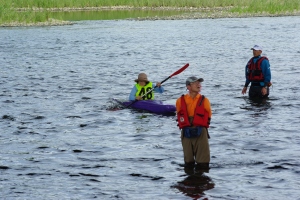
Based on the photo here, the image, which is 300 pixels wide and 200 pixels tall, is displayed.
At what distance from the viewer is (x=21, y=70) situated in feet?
105

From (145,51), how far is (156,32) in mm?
12327

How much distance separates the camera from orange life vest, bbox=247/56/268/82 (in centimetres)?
1833

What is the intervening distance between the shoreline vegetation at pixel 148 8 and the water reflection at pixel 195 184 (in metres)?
47.9

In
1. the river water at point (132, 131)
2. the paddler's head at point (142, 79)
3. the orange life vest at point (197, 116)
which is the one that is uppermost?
the orange life vest at point (197, 116)

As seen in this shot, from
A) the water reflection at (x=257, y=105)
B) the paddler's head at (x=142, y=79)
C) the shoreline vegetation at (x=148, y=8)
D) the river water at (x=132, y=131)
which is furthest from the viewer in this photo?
the shoreline vegetation at (x=148, y=8)

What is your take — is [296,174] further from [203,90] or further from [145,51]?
[145,51]

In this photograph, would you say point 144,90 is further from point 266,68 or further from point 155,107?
point 266,68

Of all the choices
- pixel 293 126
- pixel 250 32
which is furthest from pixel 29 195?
pixel 250 32

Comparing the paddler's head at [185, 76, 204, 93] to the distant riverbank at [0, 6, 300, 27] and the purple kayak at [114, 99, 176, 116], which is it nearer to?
the purple kayak at [114, 99, 176, 116]

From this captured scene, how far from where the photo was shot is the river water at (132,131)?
12.1 metres

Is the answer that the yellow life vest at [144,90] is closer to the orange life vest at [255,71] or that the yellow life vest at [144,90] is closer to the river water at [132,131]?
the river water at [132,131]

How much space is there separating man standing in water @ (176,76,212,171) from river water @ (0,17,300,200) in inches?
27.9

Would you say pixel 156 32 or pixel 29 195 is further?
pixel 156 32

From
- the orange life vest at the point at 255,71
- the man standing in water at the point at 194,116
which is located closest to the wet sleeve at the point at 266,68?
the orange life vest at the point at 255,71
